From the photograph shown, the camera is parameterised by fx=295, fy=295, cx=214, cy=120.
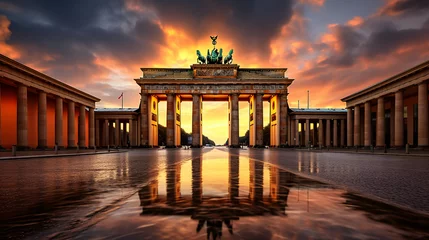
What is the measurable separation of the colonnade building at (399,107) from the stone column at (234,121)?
2328 cm

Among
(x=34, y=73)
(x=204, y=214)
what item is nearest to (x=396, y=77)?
(x=204, y=214)

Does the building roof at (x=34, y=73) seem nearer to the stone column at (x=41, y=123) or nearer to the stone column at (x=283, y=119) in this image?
the stone column at (x=41, y=123)

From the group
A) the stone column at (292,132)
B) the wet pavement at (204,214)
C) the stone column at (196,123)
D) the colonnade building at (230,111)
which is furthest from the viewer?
the stone column at (292,132)

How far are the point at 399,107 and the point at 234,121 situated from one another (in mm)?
31204

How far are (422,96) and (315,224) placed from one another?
42413 mm

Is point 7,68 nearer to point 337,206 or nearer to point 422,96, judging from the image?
point 337,206

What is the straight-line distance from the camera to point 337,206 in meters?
4.71

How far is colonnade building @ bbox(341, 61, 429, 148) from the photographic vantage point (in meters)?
37.6

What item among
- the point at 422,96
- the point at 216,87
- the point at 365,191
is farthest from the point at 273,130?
the point at 365,191

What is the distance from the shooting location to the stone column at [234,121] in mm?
64688

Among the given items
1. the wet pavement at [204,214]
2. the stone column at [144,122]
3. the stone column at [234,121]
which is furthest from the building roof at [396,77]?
the stone column at [144,122]

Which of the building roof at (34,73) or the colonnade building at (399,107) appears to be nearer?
the building roof at (34,73)

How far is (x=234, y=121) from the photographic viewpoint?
212 feet

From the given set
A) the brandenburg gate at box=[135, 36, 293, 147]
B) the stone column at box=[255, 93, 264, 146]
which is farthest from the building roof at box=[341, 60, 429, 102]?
the stone column at box=[255, 93, 264, 146]
